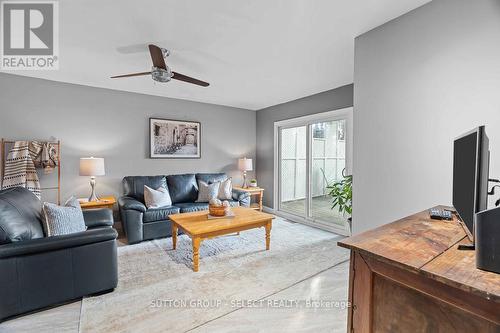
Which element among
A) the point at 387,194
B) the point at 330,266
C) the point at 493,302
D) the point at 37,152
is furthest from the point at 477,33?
the point at 37,152

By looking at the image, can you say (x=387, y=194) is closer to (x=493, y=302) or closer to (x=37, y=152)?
(x=493, y=302)

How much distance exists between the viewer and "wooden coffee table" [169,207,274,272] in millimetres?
2584

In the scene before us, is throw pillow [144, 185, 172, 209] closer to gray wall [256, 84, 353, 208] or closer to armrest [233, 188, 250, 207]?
armrest [233, 188, 250, 207]

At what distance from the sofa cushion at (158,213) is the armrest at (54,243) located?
1.33 m

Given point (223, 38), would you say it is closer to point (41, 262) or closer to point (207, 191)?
point (41, 262)

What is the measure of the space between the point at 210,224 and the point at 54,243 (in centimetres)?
143

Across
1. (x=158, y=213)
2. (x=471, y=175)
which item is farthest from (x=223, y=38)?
(x=158, y=213)

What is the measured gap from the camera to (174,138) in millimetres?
4684

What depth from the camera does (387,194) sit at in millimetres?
2105

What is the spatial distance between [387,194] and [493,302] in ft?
5.11

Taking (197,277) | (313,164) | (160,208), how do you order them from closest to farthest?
(197,277) < (160,208) < (313,164)

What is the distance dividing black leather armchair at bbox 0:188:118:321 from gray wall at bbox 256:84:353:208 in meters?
3.71

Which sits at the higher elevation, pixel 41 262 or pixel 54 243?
pixel 54 243

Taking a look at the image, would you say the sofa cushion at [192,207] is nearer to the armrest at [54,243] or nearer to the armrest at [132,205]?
the armrest at [132,205]
